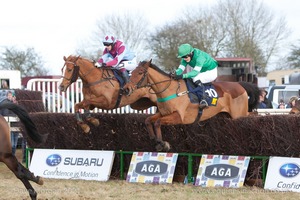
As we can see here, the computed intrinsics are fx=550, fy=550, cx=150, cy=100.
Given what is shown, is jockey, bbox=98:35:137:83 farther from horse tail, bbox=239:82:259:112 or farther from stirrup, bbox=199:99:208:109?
horse tail, bbox=239:82:259:112

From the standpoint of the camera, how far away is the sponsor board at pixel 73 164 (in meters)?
10.2

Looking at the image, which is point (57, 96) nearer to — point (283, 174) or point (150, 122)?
point (150, 122)

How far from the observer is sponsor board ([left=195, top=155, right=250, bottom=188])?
9.05 m

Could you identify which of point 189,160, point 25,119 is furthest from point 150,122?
point 25,119

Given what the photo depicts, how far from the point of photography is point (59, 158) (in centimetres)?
1055

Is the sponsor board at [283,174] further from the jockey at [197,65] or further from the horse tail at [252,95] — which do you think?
the horse tail at [252,95]

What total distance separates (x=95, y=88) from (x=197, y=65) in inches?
73.4

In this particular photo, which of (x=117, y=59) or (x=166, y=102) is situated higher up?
(x=117, y=59)

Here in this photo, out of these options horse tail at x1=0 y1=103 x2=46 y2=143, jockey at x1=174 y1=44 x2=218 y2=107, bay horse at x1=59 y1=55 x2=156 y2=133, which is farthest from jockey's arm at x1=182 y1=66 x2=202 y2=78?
horse tail at x1=0 y1=103 x2=46 y2=143

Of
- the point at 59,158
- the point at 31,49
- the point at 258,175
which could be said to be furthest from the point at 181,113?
the point at 31,49

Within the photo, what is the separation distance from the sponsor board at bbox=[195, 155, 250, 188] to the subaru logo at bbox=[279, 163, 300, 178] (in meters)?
0.62

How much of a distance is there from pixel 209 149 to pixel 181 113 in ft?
2.92

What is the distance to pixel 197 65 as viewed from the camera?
9383 millimetres

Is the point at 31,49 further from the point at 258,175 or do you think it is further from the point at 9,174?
the point at 258,175
